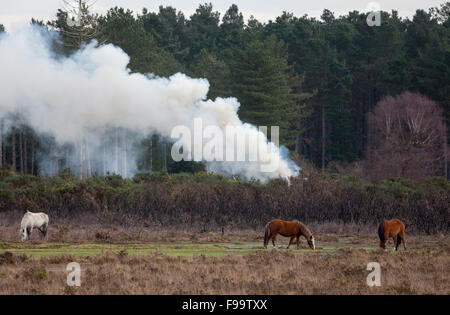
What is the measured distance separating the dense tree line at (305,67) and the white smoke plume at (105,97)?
11688 mm

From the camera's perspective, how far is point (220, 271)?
2130 centimetres

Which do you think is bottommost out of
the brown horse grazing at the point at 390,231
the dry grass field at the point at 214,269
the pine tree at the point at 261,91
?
the dry grass field at the point at 214,269

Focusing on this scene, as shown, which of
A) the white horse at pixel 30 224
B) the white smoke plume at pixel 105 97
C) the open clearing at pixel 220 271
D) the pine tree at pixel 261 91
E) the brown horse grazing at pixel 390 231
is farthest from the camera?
the pine tree at pixel 261 91

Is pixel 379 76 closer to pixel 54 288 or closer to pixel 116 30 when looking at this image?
pixel 116 30

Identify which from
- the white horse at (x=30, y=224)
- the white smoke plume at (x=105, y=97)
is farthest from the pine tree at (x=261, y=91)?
the white horse at (x=30, y=224)

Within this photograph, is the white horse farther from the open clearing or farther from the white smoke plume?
the white smoke plume

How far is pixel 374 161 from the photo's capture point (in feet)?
230

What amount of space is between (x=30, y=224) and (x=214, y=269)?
13948 mm

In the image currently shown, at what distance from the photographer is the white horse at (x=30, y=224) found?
3250 centimetres

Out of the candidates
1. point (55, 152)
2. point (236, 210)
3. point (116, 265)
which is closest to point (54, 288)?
point (116, 265)

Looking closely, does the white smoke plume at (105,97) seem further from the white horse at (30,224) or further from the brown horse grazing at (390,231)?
the brown horse grazing at (390,231)

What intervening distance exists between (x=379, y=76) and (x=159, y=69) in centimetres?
2790

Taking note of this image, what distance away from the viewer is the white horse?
3250cm

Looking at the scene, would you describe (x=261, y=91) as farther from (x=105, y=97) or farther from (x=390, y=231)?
(x=390, y=231)
